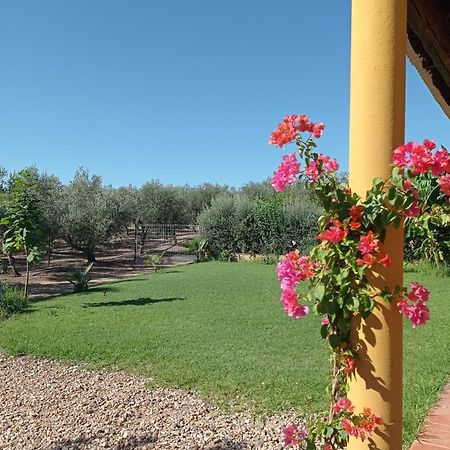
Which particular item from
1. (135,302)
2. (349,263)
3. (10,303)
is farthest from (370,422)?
(10,303)

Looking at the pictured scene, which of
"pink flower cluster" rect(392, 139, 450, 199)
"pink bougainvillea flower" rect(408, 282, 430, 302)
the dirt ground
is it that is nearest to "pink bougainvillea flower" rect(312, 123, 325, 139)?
"pink flower cluster" rect(392, 139, 450, 199)

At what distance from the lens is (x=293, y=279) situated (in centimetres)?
140

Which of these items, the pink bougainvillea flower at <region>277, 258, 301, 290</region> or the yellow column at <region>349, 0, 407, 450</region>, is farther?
the pink bougainvillea flower at <region>277, 258, 301, 290</region>

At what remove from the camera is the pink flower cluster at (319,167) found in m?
1.42

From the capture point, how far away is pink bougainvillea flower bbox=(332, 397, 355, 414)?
131 cm

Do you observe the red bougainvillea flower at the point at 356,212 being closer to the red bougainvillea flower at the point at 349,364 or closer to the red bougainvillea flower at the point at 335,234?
the red bougainvillea flower at the point at 335,234

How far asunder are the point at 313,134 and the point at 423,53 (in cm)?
92

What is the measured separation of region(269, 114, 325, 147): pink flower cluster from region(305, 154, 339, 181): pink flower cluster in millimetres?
95

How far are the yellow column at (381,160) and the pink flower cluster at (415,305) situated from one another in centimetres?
3

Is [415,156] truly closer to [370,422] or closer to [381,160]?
[381,160]

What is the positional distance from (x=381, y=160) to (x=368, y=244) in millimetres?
281

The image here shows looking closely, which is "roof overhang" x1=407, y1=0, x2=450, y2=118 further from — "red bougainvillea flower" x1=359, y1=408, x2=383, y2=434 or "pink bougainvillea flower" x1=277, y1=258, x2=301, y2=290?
"red bougainvillea flower" x1=359, y1=408, x2=383, y2=434

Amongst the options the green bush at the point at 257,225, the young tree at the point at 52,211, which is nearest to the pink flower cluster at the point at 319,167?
the green bush at the point at 257,225

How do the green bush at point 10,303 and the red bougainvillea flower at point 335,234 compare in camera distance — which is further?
the green bush at point 10,303
